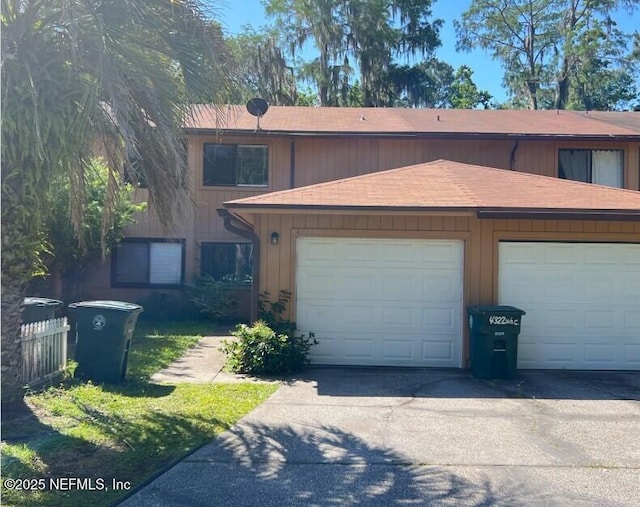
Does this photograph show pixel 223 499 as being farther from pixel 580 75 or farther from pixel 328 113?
pixel 580 75

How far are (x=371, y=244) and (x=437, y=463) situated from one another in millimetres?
4857

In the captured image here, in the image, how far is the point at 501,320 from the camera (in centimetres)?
862

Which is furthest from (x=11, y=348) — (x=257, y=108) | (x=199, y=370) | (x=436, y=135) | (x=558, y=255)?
(x=436, y=135)

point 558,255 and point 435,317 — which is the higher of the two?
point 558,255

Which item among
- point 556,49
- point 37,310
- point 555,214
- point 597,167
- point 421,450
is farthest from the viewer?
point 556,49

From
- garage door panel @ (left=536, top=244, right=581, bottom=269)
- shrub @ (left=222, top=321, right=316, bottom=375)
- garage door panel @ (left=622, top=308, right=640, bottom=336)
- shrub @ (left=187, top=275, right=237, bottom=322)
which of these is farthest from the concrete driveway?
shrub @ (left=187, top=275, right=237, bottom=322)

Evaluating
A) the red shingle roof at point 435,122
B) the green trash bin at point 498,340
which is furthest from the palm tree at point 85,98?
the red shingle roof at point 435,122

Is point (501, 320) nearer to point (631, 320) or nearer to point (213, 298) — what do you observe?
point (631, 320)

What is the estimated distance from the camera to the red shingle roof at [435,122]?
1512cm

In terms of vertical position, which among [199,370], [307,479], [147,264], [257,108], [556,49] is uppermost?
[556,49]

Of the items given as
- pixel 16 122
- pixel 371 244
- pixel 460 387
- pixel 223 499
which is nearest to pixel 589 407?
pixel 460 387

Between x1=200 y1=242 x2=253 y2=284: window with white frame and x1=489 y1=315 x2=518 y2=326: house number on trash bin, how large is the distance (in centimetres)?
826

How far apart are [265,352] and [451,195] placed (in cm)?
404

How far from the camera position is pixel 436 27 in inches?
1183
